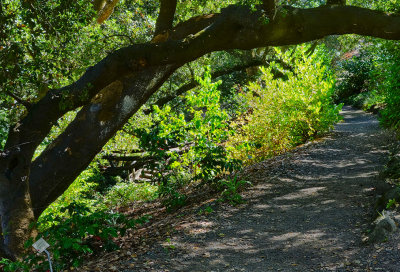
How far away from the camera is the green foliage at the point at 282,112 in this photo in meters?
9.04

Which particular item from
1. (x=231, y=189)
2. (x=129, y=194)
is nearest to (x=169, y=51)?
(x=231, y=189)

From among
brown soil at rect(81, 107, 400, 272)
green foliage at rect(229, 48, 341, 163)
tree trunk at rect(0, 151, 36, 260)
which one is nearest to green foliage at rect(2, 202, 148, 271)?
brown soil at rect(81, 107, 400, 272)

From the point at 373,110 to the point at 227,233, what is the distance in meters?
14.4

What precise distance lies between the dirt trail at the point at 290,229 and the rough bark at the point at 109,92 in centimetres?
176

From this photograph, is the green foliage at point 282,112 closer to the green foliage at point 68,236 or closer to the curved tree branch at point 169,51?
the curved tree branch at point 169,51

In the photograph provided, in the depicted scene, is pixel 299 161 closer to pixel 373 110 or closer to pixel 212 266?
pixel 212 266

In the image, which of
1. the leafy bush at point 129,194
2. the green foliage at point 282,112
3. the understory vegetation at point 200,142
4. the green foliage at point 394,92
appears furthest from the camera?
the leafy bush at point 129,194

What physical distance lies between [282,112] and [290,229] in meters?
4.71

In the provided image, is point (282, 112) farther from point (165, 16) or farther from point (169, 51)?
point (169, 51)

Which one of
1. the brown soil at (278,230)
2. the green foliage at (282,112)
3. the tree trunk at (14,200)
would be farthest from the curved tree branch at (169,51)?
the green foliage at (282,112)

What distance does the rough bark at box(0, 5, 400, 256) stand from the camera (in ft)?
15.4

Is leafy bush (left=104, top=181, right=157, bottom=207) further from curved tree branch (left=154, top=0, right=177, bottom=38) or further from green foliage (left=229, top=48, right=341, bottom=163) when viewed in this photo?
curved tree branch (left=154, top=0, right=177, bottom=38)

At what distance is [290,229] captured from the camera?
4.81m

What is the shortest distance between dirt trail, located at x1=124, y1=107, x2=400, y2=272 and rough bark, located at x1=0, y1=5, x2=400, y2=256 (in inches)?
69.5
